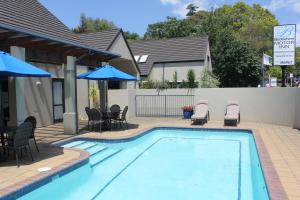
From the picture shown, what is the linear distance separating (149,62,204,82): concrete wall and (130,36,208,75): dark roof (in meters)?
0.45

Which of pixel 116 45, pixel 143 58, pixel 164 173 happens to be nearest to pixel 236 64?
pixel 143 58

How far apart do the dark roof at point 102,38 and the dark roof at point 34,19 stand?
2856 mm

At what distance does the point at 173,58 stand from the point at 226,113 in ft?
49.9

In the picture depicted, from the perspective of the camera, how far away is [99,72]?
12.7 m

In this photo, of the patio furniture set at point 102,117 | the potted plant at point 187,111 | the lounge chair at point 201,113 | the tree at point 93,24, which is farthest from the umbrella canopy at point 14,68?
the tree at point 93,24

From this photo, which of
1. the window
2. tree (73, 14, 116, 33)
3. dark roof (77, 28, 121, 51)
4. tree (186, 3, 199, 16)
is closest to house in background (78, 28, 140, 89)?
dark roof (77, 28, 121, 51)

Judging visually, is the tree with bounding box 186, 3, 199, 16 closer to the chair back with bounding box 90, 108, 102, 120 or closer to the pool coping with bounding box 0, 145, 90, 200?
the chair back with bounding box 90, 108, 102, 120

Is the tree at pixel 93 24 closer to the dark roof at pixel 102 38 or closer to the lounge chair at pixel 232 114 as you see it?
the dark roof at pixel 102 38

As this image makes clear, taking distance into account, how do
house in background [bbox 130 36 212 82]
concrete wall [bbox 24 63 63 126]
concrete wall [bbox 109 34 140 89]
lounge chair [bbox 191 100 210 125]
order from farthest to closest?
house in background [bbox 130 36 212 82] → concrete wall [bbox 109 34 140 89] → lounge chair [bbox 191 100 210 125] → concrete wall [bbox 24 63 63 126]

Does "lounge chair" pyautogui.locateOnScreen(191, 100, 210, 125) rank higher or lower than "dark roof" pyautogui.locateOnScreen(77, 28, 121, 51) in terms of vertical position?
lower

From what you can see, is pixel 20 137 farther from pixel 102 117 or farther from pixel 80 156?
pixel 102 117

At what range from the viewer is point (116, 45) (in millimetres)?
21328

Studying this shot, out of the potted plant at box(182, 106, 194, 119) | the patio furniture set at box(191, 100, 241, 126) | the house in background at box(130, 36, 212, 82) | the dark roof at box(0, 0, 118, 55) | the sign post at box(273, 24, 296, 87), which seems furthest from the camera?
the house in background at box(130, 36, 212, 82)

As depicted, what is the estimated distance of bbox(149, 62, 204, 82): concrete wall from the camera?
29.3 metres
